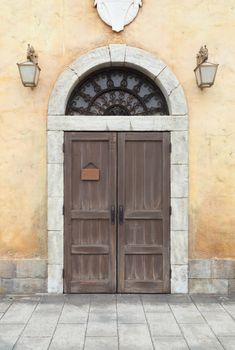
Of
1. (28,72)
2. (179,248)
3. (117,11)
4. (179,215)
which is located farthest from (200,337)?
(117,11)

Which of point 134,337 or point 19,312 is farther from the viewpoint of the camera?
point 19,312

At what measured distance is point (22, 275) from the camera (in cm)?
600

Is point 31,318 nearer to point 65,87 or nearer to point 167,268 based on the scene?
point 167,268

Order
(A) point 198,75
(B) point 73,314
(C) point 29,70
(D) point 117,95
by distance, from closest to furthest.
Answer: (B) point 73,314, (C) point 29,70, (A) point 198,75, (D) point 117,95

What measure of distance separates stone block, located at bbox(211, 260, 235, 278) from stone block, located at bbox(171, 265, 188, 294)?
1.30ft

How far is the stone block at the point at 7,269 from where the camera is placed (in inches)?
236

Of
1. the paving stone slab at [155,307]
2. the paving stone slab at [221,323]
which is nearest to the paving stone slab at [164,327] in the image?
the paving stone slab at [155,307]

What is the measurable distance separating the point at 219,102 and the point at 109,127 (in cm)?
160

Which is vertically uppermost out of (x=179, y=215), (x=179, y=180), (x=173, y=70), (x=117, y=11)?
(x=117, y=11)

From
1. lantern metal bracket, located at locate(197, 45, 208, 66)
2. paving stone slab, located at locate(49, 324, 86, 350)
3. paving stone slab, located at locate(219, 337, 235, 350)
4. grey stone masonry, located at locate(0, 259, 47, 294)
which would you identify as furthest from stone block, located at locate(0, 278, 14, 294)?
lantern metal bracket, located at locate(197, 45, 208, 66)

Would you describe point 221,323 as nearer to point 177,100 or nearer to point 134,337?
point 134,337

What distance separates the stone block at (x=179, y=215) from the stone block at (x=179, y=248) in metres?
0.08

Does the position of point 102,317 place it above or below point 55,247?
below

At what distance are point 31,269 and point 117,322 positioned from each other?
1657mm
